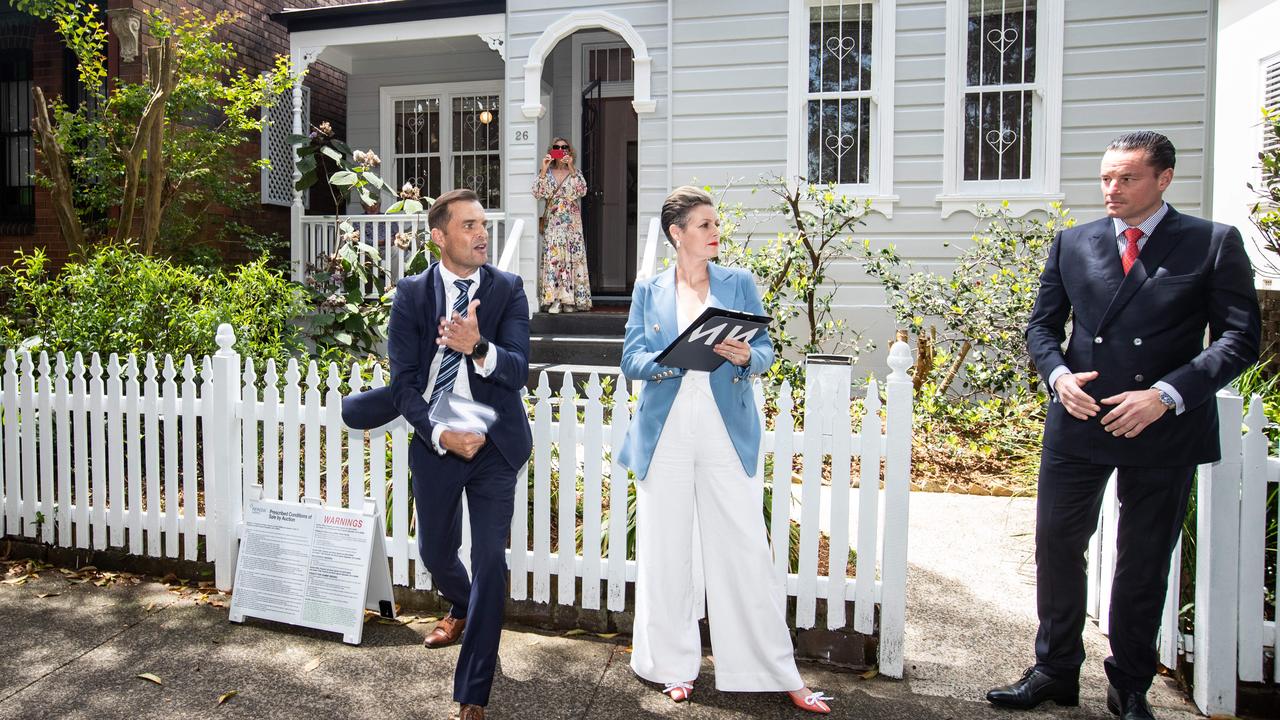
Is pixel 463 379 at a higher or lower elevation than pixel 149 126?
lower

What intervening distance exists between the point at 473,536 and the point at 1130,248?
8.34 ft

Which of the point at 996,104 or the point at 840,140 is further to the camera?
the point at 840,140

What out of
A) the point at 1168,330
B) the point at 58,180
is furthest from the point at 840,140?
the point at 58,180

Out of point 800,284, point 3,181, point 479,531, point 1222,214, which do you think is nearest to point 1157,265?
point 479,531

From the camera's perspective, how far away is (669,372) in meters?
3.30

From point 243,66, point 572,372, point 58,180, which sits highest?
point 243,66

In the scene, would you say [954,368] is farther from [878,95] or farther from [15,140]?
[15,140]

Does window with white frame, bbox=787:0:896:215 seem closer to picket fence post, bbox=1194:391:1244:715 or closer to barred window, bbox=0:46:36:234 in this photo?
picket fence post, bbox=1194:391:1244:715

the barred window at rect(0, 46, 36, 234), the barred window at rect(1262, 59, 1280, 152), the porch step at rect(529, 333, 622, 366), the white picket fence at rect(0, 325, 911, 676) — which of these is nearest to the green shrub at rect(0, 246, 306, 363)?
the white picket fence at rect(0, 325, 911, 676)

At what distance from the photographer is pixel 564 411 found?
4035 millimetres

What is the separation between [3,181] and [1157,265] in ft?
42.1

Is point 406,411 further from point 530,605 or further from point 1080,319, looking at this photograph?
point 1080,319

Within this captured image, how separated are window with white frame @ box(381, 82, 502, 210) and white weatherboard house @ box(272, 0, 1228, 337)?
1.74 meters

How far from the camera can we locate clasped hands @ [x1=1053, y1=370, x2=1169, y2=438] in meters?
2.98
